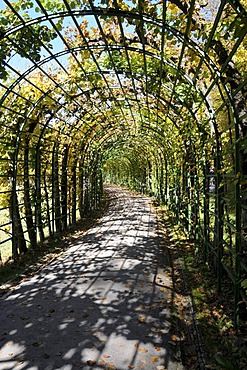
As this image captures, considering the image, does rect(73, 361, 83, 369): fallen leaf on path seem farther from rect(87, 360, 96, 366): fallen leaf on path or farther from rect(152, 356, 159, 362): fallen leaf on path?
rect(152, 356, 159, 362): fallen leaf on path

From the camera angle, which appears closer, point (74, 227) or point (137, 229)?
point (137, 229)

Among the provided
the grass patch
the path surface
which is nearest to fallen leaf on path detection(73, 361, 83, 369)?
the path surface

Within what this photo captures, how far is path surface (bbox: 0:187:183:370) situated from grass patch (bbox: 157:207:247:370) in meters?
0.21

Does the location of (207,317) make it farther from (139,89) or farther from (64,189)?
(64,189)

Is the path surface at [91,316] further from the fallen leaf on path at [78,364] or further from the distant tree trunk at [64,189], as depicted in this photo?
the distant tree trunk at [64,189]

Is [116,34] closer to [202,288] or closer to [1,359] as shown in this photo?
[202,288]

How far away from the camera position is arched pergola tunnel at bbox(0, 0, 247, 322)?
12.1 ft

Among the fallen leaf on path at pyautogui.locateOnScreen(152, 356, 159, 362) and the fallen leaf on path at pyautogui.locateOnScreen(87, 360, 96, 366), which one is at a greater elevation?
the fallen leaf on path at pyautogui.locateOnScreen(87, 360, 96, 366)

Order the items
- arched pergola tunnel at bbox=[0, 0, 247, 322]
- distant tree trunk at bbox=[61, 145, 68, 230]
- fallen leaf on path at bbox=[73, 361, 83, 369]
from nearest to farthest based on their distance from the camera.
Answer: fallen leaf on path at bbox=[73, 361, 83, 369] < arched pergola tunnel at bbox=[0, 0, 247, 322] < distant tree trunk at bbox=[61, 145, 68, 230]

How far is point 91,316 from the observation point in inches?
167

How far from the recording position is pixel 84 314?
429 cm

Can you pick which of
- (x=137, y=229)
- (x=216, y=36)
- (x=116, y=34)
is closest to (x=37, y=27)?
(x=116, y=34)

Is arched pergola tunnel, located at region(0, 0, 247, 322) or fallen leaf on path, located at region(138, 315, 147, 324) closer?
arched pergola tunnel, located at region(0, 0, 247, 322)

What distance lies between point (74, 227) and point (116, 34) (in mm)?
6581
